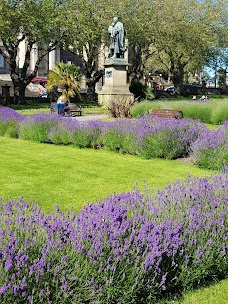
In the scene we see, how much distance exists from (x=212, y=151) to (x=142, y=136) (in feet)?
6.71

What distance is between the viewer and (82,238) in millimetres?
3355

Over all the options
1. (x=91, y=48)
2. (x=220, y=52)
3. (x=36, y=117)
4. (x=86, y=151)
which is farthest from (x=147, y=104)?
(x=220, y=52)

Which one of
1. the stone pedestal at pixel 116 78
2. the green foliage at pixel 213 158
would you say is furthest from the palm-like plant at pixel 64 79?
the green foliage at pixel 213 158

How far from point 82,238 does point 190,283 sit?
1.21 meters

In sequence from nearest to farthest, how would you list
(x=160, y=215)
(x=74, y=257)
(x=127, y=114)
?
1. (x=74, y=257)
2. (x=160, y=215)
3. (x=127, y=114)

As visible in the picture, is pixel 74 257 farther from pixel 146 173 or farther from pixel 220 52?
pixel 220 52

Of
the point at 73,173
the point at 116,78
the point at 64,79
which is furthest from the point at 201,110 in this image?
the point at 64,79

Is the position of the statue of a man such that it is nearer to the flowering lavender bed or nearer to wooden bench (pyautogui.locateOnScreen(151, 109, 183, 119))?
wooden bench (pyautogui.locateOnScreen(151, 109, 183, 119))

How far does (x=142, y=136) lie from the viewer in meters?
10.7

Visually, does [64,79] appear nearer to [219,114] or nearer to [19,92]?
[19,92]

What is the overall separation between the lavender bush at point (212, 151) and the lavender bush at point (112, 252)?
493 cm

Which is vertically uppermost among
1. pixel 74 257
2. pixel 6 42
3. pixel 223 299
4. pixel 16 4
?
pixel 16 4

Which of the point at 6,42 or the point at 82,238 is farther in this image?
the point at 6,42

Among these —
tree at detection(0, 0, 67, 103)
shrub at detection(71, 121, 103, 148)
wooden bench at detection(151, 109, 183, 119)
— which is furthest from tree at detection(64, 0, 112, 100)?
shrub at detection(71, 121, 103, 148)
